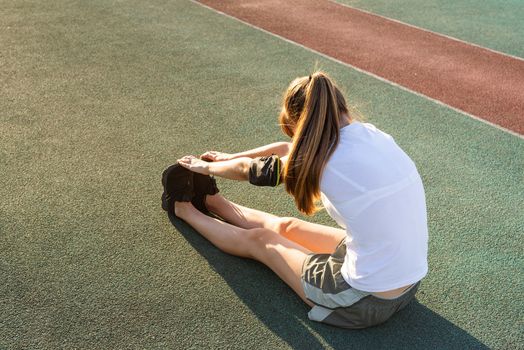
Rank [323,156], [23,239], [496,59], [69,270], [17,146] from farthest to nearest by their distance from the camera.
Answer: [496,59] < [17,146] < [23,239] < [69,270] < [323,156]

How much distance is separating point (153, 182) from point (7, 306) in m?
1.45

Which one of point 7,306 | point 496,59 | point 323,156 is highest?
point 323,156

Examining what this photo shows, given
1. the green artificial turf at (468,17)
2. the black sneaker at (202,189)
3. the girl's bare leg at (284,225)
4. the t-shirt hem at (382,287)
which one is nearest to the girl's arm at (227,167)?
the black sneaker at (202,189)

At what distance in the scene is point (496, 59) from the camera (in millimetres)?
7375

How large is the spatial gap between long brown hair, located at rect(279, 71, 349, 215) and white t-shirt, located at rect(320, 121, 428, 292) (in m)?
0.05

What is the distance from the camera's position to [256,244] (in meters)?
3.37

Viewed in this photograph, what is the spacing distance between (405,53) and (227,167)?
490 cm

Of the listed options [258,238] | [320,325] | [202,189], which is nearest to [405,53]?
[202,189]

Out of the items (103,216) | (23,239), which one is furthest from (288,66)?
(23,239)

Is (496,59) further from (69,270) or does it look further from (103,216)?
(69,270)

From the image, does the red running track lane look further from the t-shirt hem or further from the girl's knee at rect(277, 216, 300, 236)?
the t-shirt hem

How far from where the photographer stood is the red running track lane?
6.10 metres

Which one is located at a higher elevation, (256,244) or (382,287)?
(382,287)

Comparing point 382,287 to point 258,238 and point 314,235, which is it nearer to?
point 314,235
